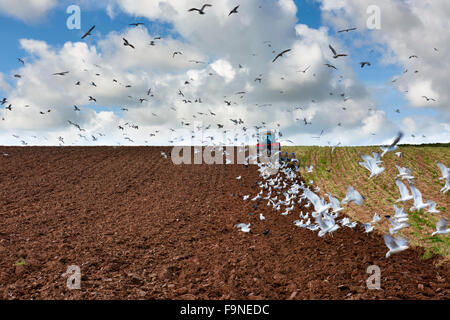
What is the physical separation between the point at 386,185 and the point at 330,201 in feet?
46.5

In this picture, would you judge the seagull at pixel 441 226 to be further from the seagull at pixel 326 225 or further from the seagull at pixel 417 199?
the seagull at pixel 326 225

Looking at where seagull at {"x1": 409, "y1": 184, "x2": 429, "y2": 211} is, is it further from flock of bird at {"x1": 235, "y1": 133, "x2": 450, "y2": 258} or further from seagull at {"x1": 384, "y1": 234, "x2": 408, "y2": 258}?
seagull at {"x1": 384, "y1": 234, "x2": 408, "y2": 258}

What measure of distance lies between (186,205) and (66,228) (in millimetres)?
5614

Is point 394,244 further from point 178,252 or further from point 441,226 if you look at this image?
point 178,252

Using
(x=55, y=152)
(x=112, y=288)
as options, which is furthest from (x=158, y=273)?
(x=55, y=152)

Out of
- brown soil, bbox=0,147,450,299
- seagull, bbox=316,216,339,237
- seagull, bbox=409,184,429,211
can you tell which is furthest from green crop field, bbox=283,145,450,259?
seagull, bbox=409,184,429,211

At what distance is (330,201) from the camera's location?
6.89 m

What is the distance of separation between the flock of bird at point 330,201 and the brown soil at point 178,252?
711 millimetres

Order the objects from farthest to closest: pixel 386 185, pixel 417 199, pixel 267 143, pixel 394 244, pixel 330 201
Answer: pixel 267 143 < pixel 386 185 < pixel 330 201 < pixel 417 199 < pixel 394 244

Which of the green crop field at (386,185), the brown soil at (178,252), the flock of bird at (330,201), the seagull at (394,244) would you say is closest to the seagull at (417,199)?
the flock of bird at (330,201)

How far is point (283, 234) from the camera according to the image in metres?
11.1

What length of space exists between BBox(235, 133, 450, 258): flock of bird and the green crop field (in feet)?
1.82

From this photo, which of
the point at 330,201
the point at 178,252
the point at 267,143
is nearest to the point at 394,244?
the point at 330,201
